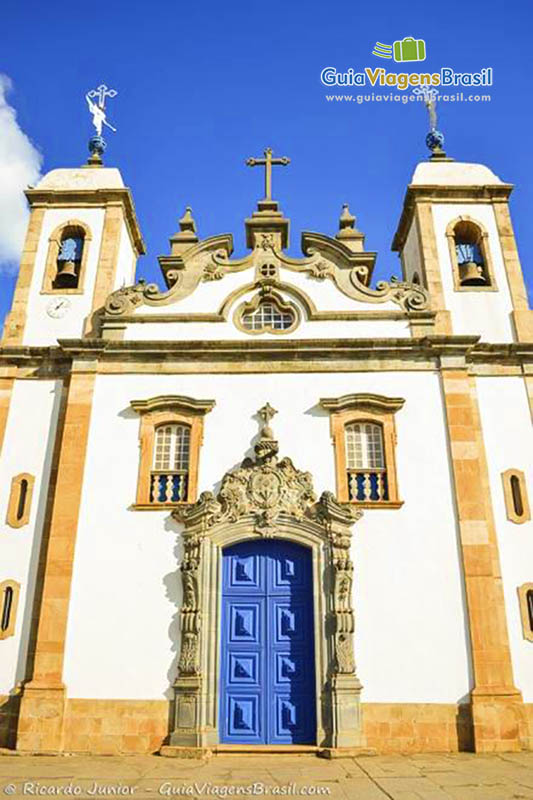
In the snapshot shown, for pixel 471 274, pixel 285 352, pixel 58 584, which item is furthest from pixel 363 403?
pixel 58 584

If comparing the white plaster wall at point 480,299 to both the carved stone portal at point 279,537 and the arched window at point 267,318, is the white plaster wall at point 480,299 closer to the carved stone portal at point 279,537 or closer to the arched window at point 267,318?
the arched window at point 267,318

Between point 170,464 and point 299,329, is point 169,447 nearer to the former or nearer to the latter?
point 170,464

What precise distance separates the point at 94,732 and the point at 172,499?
377 cm

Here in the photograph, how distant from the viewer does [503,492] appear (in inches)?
444

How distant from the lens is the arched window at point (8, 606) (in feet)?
34.3

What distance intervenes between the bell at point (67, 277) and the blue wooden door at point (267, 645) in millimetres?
6974

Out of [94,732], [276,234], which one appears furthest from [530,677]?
[276,234]

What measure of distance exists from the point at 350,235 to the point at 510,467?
638 cm

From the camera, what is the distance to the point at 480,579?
10.3 meters

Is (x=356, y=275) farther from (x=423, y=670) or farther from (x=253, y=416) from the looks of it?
(x=423, y=670)

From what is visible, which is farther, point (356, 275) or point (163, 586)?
point (356, 275)

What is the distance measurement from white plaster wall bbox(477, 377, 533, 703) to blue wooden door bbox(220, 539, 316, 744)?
10.9ft

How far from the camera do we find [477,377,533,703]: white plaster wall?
1025cm

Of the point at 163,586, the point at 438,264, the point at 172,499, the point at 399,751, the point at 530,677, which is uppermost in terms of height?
the point at 438,264
